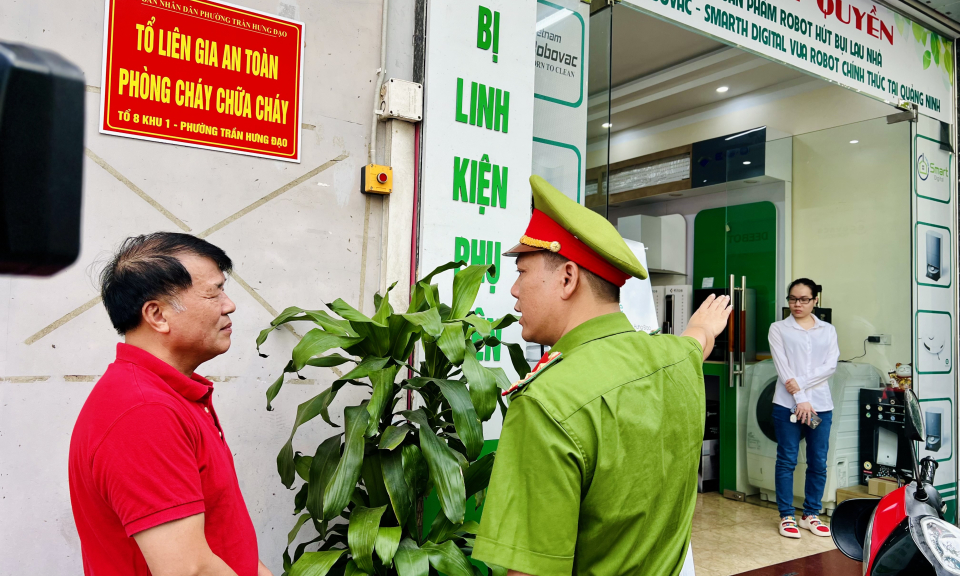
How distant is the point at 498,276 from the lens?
2.51 meters

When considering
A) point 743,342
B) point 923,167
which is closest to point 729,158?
point 923,167

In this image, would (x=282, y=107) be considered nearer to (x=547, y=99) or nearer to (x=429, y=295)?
(x=429, y=295)

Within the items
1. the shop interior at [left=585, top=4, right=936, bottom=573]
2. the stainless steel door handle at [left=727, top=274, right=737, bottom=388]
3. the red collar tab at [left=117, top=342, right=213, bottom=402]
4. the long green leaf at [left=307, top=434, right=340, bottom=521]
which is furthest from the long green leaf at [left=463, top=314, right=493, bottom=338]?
the stainless steel door handle at [left=727, top=274, right=737, bottom=388]

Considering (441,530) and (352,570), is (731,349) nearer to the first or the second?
(441,530)

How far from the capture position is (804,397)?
4.32 meters

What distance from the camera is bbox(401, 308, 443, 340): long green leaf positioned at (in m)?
1.67

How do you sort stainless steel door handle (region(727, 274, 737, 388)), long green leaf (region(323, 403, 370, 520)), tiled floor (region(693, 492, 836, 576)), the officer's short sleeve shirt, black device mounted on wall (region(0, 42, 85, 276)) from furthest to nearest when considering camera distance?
1. stainless steel door handle (region(727, 274, 737, 388))
2. tiled floor (region(693, 492, 836, 576))
3. long green leaf (region(323, 403, 370, 520))
4. the officer's short sleeve shirt
5. black device mounted on wall (region(0, 42, 85, 276))

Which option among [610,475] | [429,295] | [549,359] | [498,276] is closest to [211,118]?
[429,295]

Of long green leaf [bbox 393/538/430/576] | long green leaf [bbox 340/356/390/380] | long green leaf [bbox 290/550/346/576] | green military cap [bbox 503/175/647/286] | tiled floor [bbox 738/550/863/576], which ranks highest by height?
green military cap [bbox 503/175/647/286]

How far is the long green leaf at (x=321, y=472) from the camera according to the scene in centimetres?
173

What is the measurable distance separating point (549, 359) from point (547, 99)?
192 cm

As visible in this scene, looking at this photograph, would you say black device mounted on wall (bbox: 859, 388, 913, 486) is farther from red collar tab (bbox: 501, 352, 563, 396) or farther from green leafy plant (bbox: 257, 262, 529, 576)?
red collar tab (bbox: 501, 352, 563, 396)

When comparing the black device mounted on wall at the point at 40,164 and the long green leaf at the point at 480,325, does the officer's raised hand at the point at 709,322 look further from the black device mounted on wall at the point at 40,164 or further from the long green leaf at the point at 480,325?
the black device mounted on wall at the point at 40,164

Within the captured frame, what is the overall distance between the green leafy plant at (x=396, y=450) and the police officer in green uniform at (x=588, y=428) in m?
0.54
